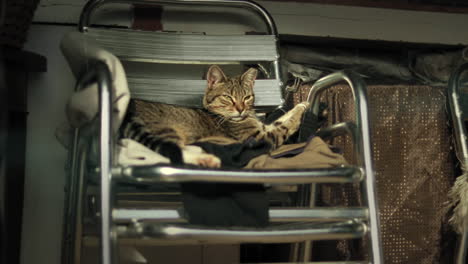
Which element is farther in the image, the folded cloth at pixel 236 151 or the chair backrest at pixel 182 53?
the chair backrest at pixel 182 53

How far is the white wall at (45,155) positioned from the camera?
A: 4.78ft

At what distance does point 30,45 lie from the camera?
148cm

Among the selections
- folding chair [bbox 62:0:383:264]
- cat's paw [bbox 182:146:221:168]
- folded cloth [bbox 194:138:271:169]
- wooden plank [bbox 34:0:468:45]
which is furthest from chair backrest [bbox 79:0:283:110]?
cat's paw [bbox 182:146:221:168]

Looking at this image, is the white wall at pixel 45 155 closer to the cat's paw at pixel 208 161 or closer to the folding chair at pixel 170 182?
the folding chair at pixel 170 182

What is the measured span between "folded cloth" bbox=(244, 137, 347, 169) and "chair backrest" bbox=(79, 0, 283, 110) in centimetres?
36

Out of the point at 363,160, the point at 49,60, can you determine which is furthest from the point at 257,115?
the point at 49,60

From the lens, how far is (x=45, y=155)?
1479mm

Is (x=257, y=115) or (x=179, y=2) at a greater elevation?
(x=179, y=2)

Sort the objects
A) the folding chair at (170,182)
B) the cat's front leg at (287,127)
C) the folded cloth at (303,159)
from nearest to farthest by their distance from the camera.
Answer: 1. the folding chair at (170,182)
2. the folded cloth at (303,159)
3. the cat's front leg at (287,127)

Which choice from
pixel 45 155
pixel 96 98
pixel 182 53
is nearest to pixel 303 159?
pixel 96 98

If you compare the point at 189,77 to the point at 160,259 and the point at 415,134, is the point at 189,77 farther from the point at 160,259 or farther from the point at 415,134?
the point at 415,134

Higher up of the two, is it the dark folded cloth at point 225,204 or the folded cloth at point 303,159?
the folded cloth at point 303,159

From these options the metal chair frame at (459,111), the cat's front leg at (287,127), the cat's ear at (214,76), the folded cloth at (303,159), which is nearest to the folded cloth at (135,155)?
the folded cloth at (303,159)

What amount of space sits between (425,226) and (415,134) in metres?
0.26
